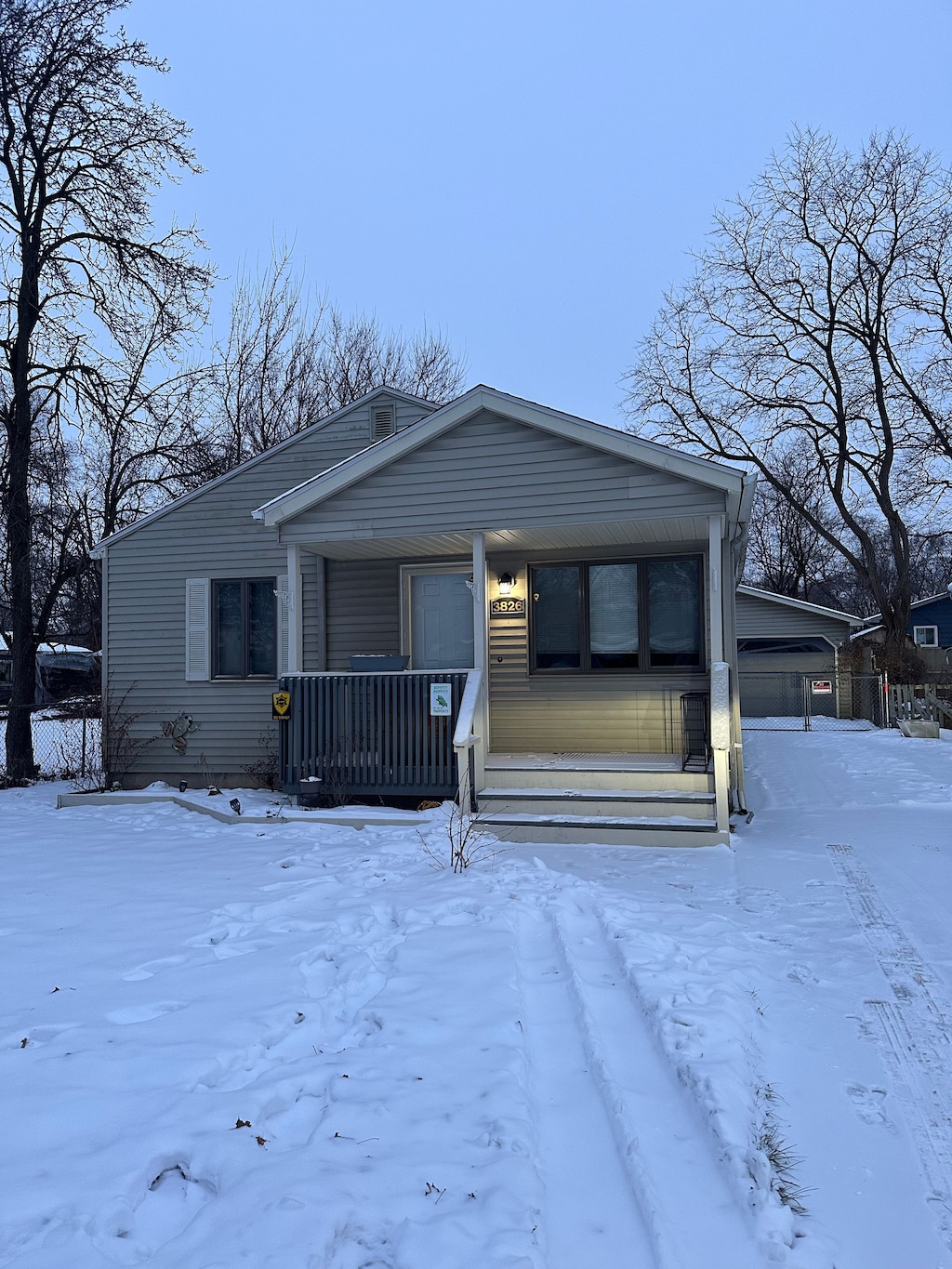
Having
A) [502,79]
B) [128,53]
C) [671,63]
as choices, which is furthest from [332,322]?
[502,79]

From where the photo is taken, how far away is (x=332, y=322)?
88.1 feet

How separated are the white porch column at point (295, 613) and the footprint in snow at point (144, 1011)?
5503 mm

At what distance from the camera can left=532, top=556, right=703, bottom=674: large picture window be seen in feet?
31.1

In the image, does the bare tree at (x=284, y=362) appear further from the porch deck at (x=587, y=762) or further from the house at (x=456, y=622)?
the porch deck at (x=587, y=762)

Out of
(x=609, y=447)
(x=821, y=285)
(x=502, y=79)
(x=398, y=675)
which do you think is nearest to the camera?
(x=609, y=447)

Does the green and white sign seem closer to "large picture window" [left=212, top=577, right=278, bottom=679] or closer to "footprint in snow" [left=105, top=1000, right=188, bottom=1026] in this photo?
"large picture window" [left=212, top=577, right=278, bottom=679]

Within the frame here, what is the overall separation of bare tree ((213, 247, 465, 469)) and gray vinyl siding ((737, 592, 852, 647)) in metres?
12.4

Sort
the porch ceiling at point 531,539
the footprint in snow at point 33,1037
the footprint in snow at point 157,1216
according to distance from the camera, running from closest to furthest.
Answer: the footprint in snow at point 157,1216 → the footprint in snow at point 33,1037 → the porch ceiling at point 531,539

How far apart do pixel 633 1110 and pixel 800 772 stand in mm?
9891

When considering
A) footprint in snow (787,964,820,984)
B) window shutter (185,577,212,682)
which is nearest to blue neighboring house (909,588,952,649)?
window shutter (185,577,212,682)

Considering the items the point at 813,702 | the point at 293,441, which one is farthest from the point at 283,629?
the point at 813,702

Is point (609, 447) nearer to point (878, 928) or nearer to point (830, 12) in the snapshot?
point (878, 928)

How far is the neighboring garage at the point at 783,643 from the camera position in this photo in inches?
947

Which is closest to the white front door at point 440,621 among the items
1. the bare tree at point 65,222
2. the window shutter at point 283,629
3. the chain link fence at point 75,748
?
the window shutter at point 283,629
